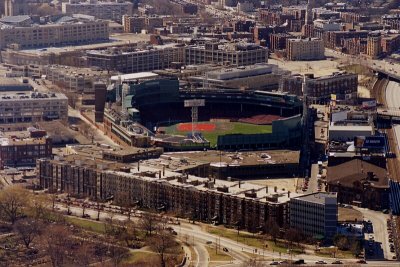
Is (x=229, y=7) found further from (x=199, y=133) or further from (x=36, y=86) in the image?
(x=199, y=133)

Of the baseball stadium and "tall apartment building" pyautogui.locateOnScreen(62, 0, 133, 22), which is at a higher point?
"tall apartment building" pyautogui.locateOnScreen(62, 0, 133, 22)

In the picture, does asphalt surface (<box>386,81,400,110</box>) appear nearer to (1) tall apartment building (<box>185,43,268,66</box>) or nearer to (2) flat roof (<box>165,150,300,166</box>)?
(1) tall apartment building (<box>185,43,268,66</box>)

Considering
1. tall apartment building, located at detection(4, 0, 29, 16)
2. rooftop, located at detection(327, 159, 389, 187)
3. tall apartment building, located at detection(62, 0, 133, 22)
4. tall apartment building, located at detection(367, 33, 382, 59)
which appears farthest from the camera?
tall apartment building, located at detection(62, 0, 133, 22)

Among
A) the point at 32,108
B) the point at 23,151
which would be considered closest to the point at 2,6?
the point at 32,108

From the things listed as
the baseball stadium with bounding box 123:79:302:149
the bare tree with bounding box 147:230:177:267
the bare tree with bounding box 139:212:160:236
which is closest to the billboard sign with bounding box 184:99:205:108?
the baseball stadium with bounding box 123:79:302:149

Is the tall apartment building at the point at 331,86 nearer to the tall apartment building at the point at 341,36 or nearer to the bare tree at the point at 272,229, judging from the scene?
the tall apartment building at the point at 341,36
